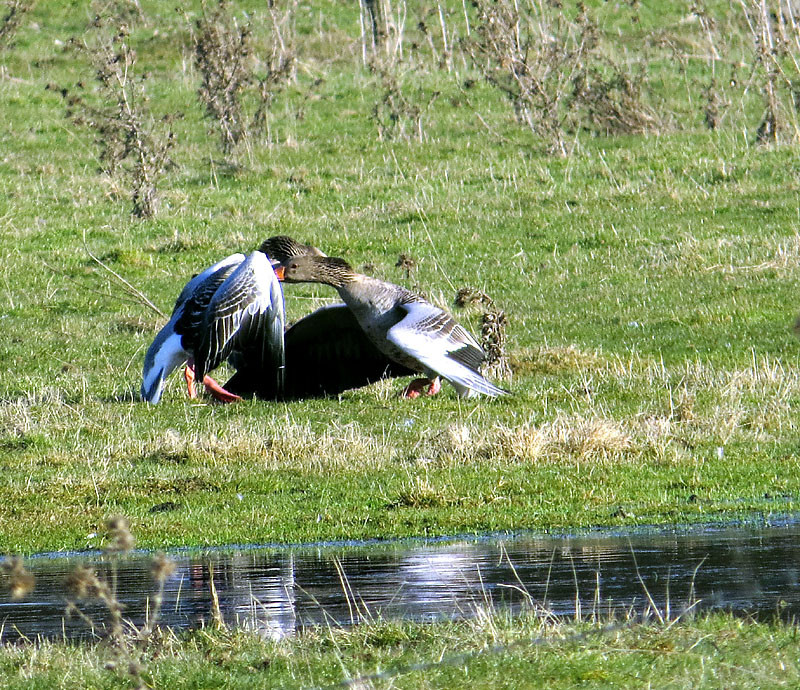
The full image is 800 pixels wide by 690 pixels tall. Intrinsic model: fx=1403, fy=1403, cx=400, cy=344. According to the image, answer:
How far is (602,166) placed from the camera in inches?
966

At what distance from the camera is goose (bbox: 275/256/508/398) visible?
1280 centimetres

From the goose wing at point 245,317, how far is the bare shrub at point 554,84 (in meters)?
13.6

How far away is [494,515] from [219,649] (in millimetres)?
4030

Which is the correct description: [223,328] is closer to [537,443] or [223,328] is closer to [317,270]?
[317,270]

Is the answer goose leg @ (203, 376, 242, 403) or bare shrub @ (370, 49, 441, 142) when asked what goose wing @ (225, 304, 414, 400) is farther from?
bare shrub @ (370, 49, 441, 142)

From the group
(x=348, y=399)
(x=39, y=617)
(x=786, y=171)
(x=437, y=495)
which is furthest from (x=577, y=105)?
(x=39, y=617)

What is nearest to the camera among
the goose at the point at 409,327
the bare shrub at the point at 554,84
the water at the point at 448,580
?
the water at the point at 448,580

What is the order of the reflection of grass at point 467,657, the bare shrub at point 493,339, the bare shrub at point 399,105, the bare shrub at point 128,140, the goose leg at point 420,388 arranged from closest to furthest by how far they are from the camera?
the reflection of grass at point 467,657 → the goose leg at point 420,388 → the bare shrub at point 493,339 → the bare shrub at point 128,140 → the bare shrub at point 399,105

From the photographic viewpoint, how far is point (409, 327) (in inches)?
501

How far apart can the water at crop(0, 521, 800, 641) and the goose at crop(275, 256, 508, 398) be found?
3606 millimetres

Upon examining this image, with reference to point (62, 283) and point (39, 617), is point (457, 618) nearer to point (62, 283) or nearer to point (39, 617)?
point (39, 617)

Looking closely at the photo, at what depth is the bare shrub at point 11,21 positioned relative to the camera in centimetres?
3434

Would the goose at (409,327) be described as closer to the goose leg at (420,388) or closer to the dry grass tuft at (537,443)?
the goose leg at (420,388)

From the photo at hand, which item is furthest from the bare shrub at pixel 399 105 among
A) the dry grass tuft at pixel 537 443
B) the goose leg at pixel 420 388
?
the dry grass tuft at pixel 537 443
